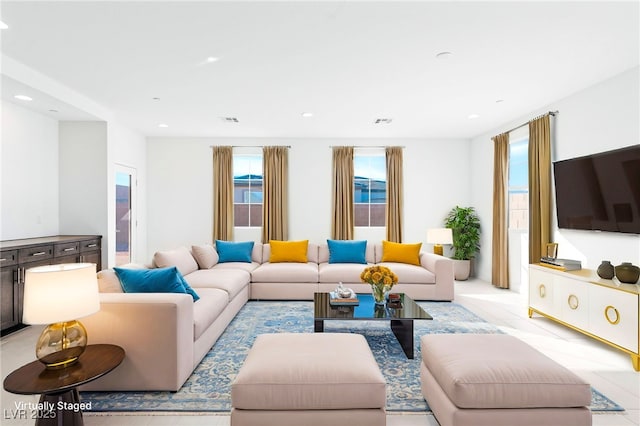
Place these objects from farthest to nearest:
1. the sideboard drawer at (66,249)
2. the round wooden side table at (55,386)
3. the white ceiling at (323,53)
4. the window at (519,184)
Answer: the window at (519,184) < the sideboard drawer at (66,249) < the white ceiling at (323,53) < the round wooden side table at (55,386)

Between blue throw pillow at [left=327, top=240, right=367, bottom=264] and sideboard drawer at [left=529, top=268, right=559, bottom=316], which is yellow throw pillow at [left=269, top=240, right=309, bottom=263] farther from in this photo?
sideboard drawer at [left=529, top=268, right=559, bottom=316]

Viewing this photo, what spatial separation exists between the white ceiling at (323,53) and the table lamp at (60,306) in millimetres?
1867

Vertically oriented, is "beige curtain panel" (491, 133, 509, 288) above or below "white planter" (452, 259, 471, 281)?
above

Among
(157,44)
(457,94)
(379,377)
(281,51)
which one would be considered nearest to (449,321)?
(379,377)

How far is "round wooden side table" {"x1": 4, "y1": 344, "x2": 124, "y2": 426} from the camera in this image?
1567 millimetres

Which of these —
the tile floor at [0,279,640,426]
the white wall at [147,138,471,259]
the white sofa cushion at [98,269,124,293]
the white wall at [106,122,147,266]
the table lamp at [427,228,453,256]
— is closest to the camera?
the tile floor at [0,279,640,426]

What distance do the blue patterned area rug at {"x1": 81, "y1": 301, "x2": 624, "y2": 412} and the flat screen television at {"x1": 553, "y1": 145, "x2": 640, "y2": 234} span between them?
5.20 feet

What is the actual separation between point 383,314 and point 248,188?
439 cm

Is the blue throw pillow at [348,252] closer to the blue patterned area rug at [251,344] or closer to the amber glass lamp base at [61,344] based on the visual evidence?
the blue patterned area rug at [251,344]

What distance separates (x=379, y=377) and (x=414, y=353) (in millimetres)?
1394

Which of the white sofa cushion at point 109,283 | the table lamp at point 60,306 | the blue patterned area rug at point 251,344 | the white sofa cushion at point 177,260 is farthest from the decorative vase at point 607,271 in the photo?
the white sofa cushion at point 177,260

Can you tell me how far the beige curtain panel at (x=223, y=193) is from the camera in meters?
6.39

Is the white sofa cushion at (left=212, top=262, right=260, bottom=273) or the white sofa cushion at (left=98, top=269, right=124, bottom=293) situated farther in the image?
the white sofa cushion at (left=212, top=262, right=260, bottom=273)

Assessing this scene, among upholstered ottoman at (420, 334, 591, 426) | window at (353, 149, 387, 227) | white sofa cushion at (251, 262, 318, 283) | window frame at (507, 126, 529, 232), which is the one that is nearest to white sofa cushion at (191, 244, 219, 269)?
white sofa cushion at (251, 262, 318, 283)
